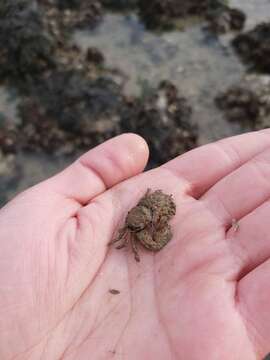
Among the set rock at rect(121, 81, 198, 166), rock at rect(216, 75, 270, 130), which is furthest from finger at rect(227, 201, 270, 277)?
rock at rect(216, 75, 270, 130)

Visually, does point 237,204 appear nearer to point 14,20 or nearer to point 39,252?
point 39,252

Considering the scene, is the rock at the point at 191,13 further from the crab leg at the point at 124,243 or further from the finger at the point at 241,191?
the crab leg at the point at 124,243

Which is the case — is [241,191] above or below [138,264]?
above

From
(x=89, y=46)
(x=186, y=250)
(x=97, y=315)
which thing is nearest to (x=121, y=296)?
(x=97, y=315)

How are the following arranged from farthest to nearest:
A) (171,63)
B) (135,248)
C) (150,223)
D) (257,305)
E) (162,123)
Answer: (171,63)
(162,123)
(150,223)
(135,248)
(257,305)

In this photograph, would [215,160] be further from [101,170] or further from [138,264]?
[138,264]

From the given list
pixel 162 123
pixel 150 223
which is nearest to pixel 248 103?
pixel 162 123
